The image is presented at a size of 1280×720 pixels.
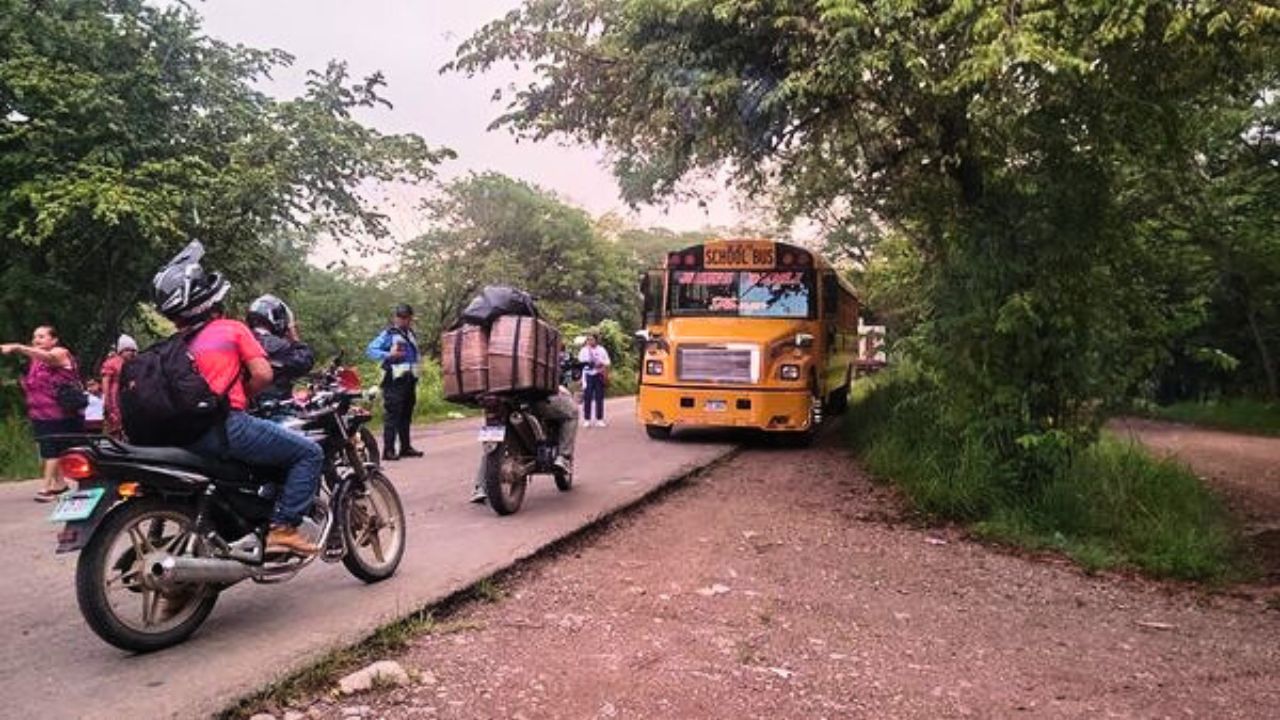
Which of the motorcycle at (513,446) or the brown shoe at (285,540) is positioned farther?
the motorcycle at (513,446)

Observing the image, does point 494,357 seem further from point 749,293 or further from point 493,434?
point 749,293

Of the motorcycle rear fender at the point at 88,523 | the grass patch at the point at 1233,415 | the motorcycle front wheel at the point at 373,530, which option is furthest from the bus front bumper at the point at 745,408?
the grass patch at the point at 1233,415

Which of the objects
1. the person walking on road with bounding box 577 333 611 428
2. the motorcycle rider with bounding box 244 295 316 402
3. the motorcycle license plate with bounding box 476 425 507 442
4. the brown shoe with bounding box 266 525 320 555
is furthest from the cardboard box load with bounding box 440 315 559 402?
the person walking on road with bounding box 577 333 611 428

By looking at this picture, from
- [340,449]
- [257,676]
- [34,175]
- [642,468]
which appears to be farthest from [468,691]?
[34,175]

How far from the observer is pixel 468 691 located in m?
4.25

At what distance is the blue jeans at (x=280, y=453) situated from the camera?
4.70m

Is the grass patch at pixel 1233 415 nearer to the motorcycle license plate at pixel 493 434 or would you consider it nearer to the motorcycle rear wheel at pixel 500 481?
the motorcycle rear wheel at pixel 500 481

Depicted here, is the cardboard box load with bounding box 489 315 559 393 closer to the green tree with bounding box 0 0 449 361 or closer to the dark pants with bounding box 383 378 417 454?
the dark pants with bounding box 383 378 417 454

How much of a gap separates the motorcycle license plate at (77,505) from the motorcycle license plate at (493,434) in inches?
135

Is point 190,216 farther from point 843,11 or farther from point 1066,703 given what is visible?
point 1066,703

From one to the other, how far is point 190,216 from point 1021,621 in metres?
12.1

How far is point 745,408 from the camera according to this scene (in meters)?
13.2

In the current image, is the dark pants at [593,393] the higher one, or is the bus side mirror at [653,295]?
the bus side mirror at [653,295]

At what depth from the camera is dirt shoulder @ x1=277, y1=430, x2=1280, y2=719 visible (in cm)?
434
